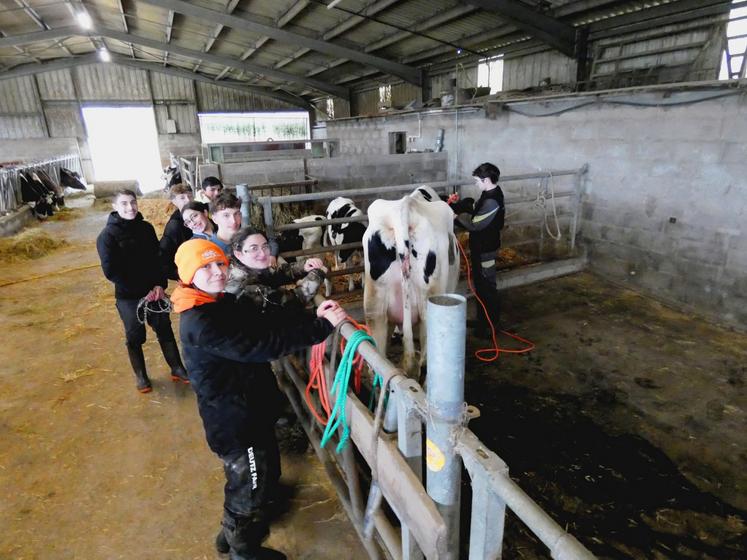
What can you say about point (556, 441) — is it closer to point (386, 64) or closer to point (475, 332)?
point (475, 332)

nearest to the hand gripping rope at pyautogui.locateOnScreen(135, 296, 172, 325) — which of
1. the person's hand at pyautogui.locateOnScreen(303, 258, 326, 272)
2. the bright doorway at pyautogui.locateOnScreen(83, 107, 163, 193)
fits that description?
the person's hand at pyautogui.locateOnScreen(303, 258, 326, 272)

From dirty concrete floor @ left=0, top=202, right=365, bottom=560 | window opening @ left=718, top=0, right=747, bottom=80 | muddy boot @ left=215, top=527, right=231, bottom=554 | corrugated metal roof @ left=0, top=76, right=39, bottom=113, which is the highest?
corrugated metal roof @ left=0, top=76, right=39, bottom=113

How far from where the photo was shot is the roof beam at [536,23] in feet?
27.4

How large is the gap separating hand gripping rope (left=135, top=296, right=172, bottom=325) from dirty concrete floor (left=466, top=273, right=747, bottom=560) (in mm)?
2591

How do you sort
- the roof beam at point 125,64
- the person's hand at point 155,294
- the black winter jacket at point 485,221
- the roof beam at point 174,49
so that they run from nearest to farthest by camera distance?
the person's hand at point 155,294 < the black winter jacket at point 485,221 < the roof beam at point 174,49 < the roof beam at point 125,64

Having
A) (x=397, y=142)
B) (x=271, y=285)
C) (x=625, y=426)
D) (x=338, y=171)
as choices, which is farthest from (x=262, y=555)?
(x=397, y=142)

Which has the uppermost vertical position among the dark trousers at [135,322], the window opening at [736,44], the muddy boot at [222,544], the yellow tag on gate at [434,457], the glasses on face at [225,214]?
the window opening at [736,44]

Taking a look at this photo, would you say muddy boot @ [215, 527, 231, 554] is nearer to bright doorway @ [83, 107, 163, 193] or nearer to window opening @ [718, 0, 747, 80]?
window opening @ [718, 0, 747, 80]

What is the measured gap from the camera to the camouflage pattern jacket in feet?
7.79

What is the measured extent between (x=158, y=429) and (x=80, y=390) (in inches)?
44.2

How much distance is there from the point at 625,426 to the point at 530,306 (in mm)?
2189

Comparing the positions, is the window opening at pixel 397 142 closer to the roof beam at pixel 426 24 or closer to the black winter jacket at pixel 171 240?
the roof beam at pixel 426 24

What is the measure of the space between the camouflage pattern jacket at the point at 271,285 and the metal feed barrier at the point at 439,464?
0.71 metres

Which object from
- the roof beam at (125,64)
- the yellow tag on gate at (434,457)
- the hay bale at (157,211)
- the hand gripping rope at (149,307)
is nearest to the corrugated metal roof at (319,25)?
the roof beam at (125,64)
